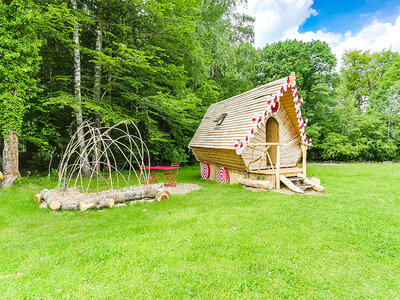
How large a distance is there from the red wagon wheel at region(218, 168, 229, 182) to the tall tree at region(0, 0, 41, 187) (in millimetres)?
8929

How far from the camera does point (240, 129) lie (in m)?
8.55

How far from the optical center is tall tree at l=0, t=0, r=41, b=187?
7.56 meters

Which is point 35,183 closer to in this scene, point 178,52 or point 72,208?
point 72,208

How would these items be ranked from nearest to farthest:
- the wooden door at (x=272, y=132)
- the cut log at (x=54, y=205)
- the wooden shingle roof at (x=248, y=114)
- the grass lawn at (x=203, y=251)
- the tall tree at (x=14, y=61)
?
1. the grass lawn at (x=203, y=251)
2. the cut log at (x=54, y=205)
3. the tall tree at (x=14, y=61)
4. the wooden shingle roof at (x=248, y=114)
5. the wooden door at (x=272, y=132)

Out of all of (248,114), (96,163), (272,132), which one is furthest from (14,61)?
(272,132)

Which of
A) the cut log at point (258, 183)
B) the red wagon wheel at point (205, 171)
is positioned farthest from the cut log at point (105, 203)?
the red wagon wheel at point (205, 171)

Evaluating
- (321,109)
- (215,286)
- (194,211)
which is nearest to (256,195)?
(194,211)

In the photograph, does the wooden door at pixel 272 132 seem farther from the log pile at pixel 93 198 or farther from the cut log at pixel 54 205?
the cut log at pixel 54 205

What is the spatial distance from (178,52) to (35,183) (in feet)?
31.8

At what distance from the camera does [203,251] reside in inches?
137

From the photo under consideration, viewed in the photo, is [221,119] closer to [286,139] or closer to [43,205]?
[286,139]

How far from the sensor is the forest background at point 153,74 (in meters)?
8.11

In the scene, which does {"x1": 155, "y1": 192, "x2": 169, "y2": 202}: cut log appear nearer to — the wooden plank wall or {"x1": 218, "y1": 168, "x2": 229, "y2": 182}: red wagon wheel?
{"x1": 218, "y1": 168, "x2": 229, "y2": 182}: red wagon wheel

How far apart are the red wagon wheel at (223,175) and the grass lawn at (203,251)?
3737 mm
